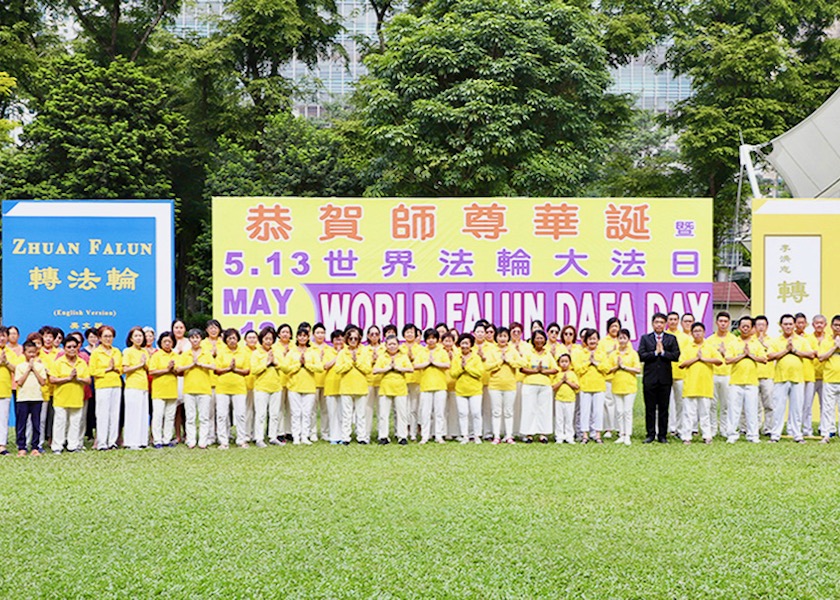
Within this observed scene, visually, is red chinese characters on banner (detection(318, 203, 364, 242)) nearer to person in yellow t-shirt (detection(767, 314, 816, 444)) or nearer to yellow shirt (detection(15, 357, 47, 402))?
yellow shirt (detection(15, 357, 47, 402))

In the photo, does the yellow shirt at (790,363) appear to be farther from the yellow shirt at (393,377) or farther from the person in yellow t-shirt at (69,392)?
the person in yellow t-shirt at (69,392)

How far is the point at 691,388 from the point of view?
9781 mm

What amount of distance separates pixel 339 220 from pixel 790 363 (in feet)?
16.4

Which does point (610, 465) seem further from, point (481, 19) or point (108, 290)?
point (481, 19)

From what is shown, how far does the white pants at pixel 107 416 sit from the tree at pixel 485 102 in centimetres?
969

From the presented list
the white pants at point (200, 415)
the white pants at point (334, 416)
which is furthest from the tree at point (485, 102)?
the white pants at point (200, 415)

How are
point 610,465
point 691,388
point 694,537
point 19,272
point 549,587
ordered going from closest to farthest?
point 549,587
point 694,537
point 610,465
point 691,388
point 19,272

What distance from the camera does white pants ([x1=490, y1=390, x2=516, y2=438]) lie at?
9.93m

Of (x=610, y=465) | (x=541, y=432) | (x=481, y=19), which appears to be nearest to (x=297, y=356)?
(x=541, y=432)

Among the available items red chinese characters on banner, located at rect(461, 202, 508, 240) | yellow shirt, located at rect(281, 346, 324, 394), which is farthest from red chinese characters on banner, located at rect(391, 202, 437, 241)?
yellow shirt, located at rect(281, 346, 324, 394)

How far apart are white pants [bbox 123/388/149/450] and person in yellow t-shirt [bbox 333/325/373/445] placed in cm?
181

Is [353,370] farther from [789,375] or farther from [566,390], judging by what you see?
[789,375]

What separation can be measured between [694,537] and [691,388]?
166 inches

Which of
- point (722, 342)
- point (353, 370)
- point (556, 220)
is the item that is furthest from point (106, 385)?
point (722, 342)
